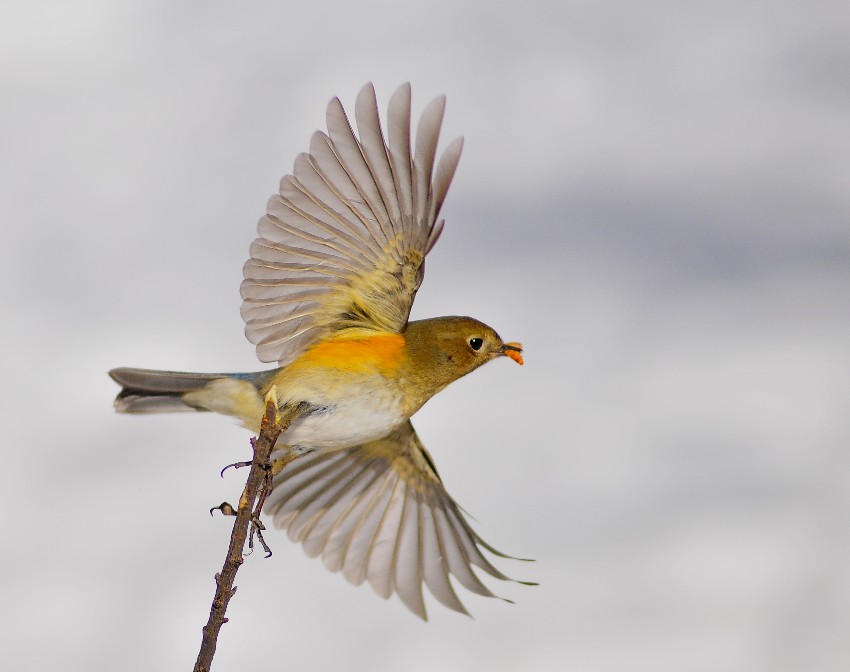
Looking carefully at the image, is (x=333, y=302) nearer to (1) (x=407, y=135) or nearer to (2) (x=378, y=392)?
(2) (x=378, y=392)

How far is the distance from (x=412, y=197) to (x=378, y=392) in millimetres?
1062

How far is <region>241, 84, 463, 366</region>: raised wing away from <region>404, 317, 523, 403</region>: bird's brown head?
0.19 meters

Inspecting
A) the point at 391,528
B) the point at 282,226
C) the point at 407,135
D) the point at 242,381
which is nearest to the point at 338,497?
the point at 391,528

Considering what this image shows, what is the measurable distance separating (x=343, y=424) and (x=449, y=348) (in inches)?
30.3

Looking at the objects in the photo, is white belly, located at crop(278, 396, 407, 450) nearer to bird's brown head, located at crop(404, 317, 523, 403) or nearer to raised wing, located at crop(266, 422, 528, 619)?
bird's brown head, located at crop(404, 317, 523, 403)

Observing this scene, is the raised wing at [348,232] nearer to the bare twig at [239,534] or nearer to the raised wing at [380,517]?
the bare twig at [239,534]

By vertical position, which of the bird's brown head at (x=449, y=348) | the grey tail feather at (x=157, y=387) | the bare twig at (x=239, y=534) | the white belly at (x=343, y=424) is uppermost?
the bird's brown head at (x=449, y=348)

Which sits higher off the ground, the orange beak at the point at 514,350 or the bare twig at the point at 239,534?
the orange beak at the point at 514,350

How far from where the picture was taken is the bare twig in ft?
11.7

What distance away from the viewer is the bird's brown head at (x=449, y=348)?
17.5 feet

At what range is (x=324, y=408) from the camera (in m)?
5.10

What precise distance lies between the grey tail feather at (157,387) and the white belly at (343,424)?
1.29ft

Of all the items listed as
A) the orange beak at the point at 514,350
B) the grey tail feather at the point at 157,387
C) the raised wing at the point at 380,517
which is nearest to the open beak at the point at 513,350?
the orange beak at the point at 514,350

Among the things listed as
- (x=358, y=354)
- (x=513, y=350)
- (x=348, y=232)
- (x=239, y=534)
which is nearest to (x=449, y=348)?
(x=513, y=350)
